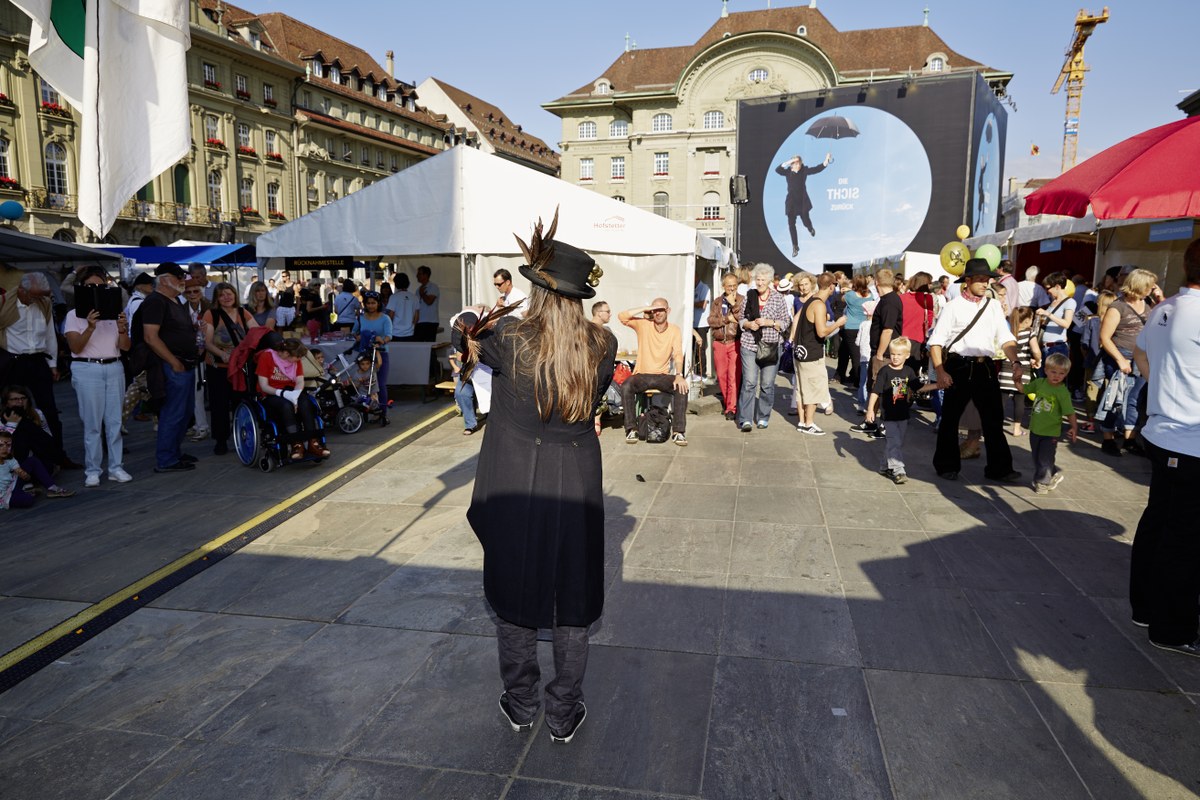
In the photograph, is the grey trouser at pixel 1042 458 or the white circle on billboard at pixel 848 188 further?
the white circle on billboard at pixel 848 188

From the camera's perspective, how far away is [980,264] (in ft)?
21.2

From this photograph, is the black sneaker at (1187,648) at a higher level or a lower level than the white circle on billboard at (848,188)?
lower

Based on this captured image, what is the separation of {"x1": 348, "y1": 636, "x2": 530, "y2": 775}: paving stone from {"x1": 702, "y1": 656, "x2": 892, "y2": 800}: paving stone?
0.79 meters

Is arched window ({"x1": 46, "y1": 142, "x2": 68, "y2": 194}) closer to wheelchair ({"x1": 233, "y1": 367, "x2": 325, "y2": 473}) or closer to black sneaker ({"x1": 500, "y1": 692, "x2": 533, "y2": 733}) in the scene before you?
wheelchair ({"x1": 233, "y1": 367, "x2": 325, "y2": 473})

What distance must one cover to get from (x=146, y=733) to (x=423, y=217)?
27.3 ft

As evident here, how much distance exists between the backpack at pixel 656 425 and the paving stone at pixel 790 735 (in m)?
4.83

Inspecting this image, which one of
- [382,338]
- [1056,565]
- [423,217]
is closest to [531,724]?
[1056,565]

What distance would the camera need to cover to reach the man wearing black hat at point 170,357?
6.92m

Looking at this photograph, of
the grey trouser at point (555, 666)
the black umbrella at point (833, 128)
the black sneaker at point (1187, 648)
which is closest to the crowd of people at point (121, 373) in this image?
the grey trouser at point (555, 666)

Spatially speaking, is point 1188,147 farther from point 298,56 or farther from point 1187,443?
point 298,56

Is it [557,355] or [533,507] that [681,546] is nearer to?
[533,507]

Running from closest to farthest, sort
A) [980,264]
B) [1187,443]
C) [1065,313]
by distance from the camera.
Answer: [1187,443]
[980,264]
[1065,313]

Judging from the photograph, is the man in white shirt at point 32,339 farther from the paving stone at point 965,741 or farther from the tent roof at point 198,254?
the tent roof at point 198,254

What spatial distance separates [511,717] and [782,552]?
2490mm
